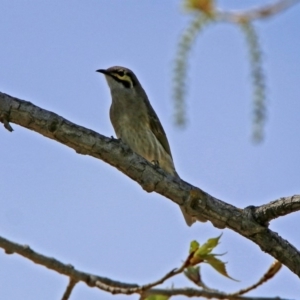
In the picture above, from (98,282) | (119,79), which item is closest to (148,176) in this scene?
(98,282)

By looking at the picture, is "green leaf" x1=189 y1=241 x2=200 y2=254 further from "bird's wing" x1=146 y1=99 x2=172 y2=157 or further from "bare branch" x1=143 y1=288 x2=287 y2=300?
"bird's wing" x1=146 y1=99 x2=172 y2=157

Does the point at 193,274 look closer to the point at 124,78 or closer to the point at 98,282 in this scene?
the point at 98,282

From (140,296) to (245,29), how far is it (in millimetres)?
2112

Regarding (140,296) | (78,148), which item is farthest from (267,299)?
(78,148)

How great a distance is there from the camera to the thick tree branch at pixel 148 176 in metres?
4.40

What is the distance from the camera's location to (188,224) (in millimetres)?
7930

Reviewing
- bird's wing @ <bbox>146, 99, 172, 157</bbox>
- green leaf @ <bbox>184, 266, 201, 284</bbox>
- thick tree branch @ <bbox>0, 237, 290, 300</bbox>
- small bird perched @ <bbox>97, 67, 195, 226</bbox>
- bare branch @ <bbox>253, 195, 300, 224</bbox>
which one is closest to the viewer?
thick tree branch @ <bbox>0, 237, 290, 300</bbox>

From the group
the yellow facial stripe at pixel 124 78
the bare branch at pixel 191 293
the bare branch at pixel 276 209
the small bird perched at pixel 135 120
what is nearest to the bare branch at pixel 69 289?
the bare branch at pixel 191 293

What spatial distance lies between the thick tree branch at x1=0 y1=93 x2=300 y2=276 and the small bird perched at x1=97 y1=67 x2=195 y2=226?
3.78 meters

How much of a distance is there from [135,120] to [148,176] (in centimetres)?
424

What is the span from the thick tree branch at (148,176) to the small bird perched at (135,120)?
378 centimetres

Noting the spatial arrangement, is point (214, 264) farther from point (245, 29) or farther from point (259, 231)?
point (245, 29)

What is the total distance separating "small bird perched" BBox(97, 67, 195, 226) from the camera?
864 cm

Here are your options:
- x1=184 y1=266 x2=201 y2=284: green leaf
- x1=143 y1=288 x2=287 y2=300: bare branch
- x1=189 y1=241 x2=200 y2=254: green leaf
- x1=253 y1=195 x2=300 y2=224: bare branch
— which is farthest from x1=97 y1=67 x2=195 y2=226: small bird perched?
x1=143 y1=288 x2=287 y2=300: bare branch
